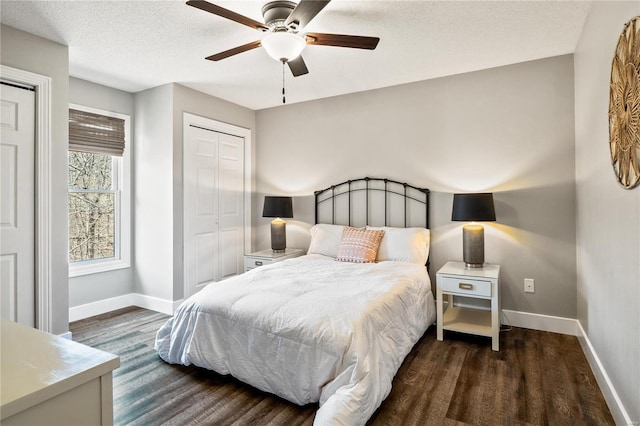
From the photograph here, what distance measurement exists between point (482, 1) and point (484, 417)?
8.50 ft

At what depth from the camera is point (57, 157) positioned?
290 centimetres

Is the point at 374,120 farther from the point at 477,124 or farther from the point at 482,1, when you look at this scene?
the point at 482,1

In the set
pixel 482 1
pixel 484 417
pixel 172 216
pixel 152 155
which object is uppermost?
pixel 482 1

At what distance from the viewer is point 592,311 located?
244 centimetres

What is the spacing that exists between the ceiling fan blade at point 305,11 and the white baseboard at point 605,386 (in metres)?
2.55

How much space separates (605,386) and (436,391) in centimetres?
98

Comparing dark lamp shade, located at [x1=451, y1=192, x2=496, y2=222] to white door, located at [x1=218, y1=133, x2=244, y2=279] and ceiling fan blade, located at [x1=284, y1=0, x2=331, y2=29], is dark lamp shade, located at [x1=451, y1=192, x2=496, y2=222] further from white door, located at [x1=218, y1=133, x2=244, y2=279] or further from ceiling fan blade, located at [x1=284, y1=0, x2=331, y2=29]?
white door, located at [x1=218, y1=133, x2=244, y2=279]

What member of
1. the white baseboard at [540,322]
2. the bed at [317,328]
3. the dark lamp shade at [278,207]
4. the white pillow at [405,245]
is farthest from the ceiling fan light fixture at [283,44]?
the white baseboard at [540,322]

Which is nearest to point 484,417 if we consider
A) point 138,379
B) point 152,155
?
point 138,379

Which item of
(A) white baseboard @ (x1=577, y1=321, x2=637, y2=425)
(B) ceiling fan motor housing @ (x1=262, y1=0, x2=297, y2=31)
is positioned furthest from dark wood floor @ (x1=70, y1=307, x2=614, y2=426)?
(B) ceiling fan motor housing @ (x1=262, y1=0, x2=297, y2=31)

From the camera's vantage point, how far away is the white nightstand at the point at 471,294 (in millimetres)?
2814

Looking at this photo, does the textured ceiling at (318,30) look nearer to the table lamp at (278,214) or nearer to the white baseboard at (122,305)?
the table lamp at (278,214)

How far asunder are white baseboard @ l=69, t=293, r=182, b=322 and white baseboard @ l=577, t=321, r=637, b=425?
374cm

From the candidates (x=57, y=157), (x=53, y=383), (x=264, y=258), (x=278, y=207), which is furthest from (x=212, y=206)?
(x=53, y=383)
